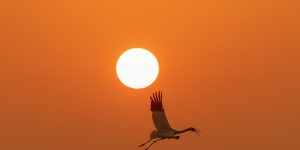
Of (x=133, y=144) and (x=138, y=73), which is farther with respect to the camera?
(x=133, y=144)

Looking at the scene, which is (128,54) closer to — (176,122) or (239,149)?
(176,122)

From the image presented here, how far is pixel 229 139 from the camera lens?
511 centimetres

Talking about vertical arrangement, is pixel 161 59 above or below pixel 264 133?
above

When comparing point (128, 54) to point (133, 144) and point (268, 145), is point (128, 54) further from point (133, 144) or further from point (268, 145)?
point (268, 145)

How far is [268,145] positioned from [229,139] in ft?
1.41

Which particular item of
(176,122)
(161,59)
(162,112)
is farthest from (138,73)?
(176,122)

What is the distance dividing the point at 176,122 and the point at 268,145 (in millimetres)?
1085

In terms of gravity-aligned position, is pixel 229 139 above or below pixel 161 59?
below

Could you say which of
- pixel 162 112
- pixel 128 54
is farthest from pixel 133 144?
pixel 162 112

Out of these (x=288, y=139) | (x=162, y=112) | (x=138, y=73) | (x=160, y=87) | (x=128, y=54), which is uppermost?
(x=160, y=87)

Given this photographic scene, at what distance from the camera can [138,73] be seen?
2.62 m

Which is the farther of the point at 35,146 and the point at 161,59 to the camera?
the point at 35,146

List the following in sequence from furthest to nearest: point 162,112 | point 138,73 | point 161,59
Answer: point 161,59, point 138,73, point 162,112

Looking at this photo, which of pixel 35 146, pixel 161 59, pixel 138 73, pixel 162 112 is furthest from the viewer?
pixel 35 146
